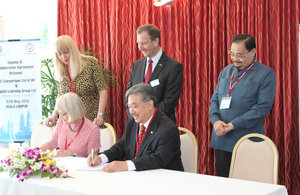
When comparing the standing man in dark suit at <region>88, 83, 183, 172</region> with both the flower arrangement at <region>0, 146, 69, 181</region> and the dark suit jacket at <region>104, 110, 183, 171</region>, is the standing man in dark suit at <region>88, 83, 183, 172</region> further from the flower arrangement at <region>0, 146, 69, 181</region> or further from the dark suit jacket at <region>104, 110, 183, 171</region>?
the flower arrangement at <region>0, 146, 69, 181</region>

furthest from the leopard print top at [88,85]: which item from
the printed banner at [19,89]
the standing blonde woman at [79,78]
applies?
the printed banner at [19,89]

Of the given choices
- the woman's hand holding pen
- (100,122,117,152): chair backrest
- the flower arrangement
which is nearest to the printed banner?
(100,122,117,152): chair backrest

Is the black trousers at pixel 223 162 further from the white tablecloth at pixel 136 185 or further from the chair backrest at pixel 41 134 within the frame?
the chair backrest at pixel 41 134

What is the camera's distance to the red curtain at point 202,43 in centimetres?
439

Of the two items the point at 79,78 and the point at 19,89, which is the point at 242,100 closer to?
the point at 79,78

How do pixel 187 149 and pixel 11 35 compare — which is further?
pixel 11 35

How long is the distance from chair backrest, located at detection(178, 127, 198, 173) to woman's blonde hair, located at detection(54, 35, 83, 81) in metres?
1.45

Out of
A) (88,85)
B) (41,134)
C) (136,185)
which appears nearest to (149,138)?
(136,185)

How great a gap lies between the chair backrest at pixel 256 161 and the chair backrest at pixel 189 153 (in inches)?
12.4

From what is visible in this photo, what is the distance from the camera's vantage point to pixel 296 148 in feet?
14.4

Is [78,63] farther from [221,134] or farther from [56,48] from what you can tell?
[221,134]

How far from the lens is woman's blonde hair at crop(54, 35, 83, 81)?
3.90 meters

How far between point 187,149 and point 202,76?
1.95 meters

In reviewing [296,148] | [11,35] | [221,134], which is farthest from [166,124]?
[11,35]
